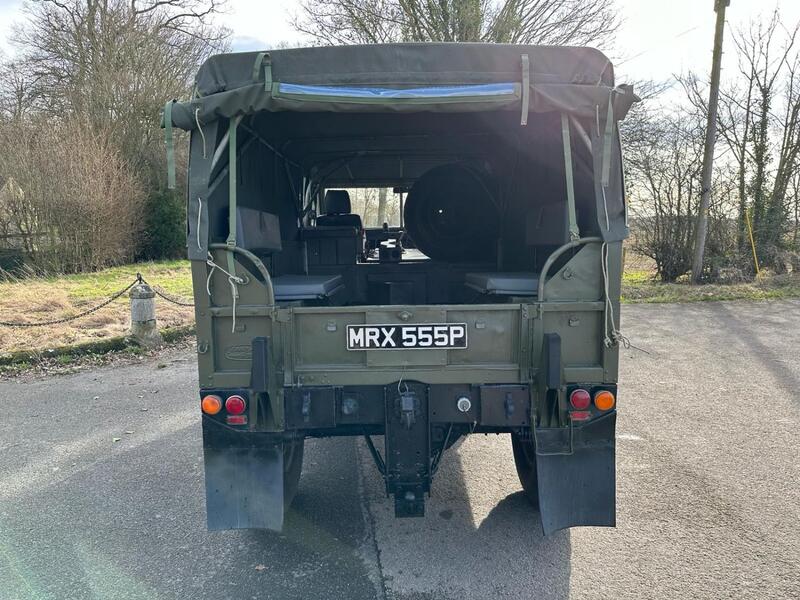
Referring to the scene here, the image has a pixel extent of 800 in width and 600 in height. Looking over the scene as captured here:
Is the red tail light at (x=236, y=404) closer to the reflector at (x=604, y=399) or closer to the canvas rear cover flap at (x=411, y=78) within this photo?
the canvas rear cover flap at (x=411, y=78)

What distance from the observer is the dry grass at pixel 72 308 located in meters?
7.95

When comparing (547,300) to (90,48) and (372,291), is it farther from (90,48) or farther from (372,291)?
(90,48)

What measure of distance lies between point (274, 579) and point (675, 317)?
9559 millimetres

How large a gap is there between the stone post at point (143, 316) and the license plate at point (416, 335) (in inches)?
235

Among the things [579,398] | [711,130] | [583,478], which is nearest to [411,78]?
[579,398]

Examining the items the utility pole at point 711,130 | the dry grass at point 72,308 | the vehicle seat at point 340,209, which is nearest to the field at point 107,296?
the dry grass at point 72,308

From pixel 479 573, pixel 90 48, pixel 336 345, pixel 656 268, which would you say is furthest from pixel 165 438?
pixel 90 48

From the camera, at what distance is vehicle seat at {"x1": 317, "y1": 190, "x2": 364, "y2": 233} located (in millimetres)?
6148

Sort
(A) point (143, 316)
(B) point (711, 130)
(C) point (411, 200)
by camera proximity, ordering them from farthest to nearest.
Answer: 1. (B) point (711, 130)
2. (A) point (143, 316)
3. (C) point (411, 200)

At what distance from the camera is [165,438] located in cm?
494

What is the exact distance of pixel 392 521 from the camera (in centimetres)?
353

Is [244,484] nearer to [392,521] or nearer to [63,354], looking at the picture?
[392,521]

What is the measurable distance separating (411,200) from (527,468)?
2.82 meters

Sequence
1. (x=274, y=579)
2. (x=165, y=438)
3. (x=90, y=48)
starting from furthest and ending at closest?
(x=90, y=48) < (x=165, y=438) < (x=274, y=579)
